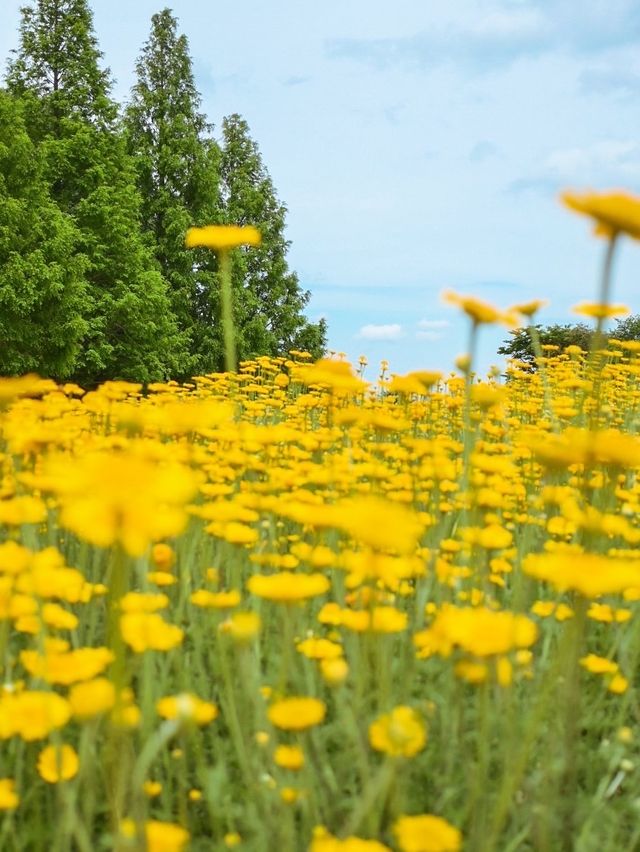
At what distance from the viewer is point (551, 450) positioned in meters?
2.24

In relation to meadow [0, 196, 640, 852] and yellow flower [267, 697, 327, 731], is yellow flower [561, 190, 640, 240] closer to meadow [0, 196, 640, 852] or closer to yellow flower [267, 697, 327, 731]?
meadow [0, 196, 640, 852]

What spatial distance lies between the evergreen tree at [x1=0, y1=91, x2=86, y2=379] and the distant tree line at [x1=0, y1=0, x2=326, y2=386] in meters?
0.03

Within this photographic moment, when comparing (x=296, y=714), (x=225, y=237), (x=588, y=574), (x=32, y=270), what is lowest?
(x=296, y=714)

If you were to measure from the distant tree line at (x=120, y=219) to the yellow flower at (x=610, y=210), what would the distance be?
599 inches

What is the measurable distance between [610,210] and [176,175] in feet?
73.2

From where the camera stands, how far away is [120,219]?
62.7 ft

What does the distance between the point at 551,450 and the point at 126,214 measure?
19025 millimetres

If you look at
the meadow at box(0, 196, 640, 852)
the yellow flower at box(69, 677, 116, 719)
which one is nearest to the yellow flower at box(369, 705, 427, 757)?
the meadow at box(0, 196, 640, 852)

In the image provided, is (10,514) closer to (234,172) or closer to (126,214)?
(126,214)

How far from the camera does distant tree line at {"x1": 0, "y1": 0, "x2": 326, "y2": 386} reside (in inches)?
666

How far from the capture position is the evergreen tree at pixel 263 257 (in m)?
24.4

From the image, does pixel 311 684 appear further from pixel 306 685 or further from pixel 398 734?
pixel 398 734

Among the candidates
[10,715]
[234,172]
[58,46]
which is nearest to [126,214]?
[58,46]

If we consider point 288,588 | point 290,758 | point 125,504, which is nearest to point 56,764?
point 290,758
